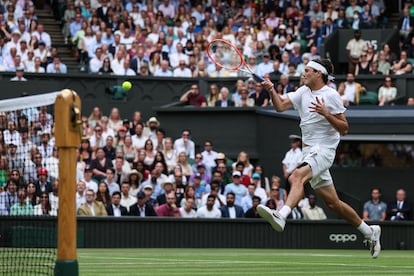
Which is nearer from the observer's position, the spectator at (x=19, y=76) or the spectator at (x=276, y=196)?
the spectator at (x=276, y=196)

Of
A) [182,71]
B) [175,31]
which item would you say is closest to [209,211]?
[182,71]

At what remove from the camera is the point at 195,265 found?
1353 cm

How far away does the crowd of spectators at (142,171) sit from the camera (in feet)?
69.2

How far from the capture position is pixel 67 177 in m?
8.41

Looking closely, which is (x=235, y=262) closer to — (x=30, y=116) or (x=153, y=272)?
(x=153, y=272)

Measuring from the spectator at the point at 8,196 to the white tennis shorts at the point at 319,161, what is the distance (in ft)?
19.0

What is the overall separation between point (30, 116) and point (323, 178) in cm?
1073

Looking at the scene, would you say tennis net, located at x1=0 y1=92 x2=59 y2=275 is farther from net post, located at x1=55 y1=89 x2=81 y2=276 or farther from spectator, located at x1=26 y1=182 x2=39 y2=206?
net post, located at x1=55 y1=89 x2=81 y2=276

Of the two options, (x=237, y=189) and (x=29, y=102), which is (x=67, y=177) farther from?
(x=237, y=189)

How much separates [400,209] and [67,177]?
50.4 ft

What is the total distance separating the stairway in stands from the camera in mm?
29530

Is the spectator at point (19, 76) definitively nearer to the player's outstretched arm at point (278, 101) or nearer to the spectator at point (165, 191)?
the spectator at point (165, 191)

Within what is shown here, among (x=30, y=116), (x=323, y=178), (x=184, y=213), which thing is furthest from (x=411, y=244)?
(x=323, y=178)

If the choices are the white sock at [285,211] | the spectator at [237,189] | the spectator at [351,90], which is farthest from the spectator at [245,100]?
the white sock at [285,211]
